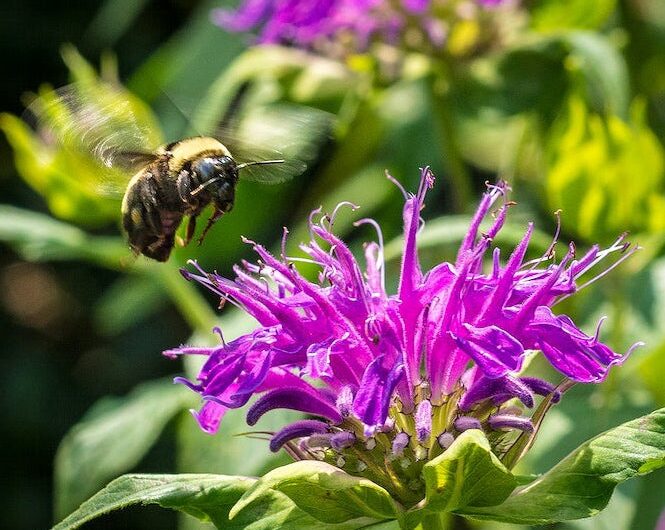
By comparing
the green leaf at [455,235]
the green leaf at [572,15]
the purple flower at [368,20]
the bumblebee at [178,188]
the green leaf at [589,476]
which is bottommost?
the green leaf at [589,476]

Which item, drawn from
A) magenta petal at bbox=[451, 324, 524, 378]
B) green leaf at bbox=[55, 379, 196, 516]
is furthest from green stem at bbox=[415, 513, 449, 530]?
green leaf at bbox=[55, 379, 196, 516]

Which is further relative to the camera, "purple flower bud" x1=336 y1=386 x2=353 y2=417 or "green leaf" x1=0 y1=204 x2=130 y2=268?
"green leaf" x1=0 y1=204 x2=130 y2=268

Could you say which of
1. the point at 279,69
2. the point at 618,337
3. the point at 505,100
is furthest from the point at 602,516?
the point at 279,69

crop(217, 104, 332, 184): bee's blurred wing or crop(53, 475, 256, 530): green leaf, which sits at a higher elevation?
crop(217, 104, 332, 184): bee's blurred wing

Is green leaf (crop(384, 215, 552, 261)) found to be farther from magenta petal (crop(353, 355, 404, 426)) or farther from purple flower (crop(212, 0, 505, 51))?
magenta petal (crop(353, 355, 404, 426))

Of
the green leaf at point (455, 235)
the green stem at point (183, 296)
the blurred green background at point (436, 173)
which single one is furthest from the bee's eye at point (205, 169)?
the green stem at point (183, 296)

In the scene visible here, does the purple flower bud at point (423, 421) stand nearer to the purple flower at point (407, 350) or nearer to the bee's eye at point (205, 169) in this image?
the purple flower at point (407, 350)

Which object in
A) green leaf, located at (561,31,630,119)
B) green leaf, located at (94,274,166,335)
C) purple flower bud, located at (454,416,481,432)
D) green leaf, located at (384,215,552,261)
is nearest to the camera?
purple flower bud, located at (454,416,481,432)
